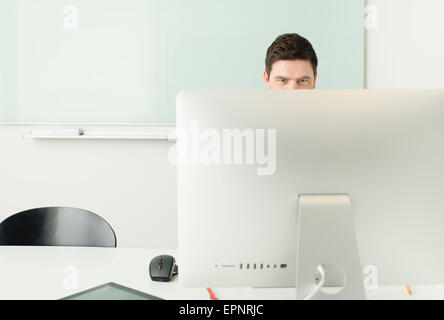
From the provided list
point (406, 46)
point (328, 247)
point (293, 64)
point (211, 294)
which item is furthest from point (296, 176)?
point (406, 46)

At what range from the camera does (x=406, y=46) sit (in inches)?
72.4

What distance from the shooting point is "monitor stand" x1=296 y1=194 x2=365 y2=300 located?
611 mm

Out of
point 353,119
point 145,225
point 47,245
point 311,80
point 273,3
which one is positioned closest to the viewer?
point 353,119

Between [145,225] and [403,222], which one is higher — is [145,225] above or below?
below

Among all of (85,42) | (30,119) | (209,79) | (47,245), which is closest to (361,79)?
(209,79)

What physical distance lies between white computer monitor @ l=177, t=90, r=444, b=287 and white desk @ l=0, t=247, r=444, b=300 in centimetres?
17

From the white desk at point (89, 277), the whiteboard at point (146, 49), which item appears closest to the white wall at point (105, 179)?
the whiteboard at point (146, 49)

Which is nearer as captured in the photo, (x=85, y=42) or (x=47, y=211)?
(x=47, y=211)

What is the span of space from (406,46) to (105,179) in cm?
185

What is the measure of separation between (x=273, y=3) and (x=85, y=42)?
1116 millimetres

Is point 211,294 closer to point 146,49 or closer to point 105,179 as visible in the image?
point 105,179

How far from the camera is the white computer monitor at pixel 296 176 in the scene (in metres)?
0.62

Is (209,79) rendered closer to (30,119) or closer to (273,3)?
(273,3)

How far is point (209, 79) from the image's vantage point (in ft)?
6.61
